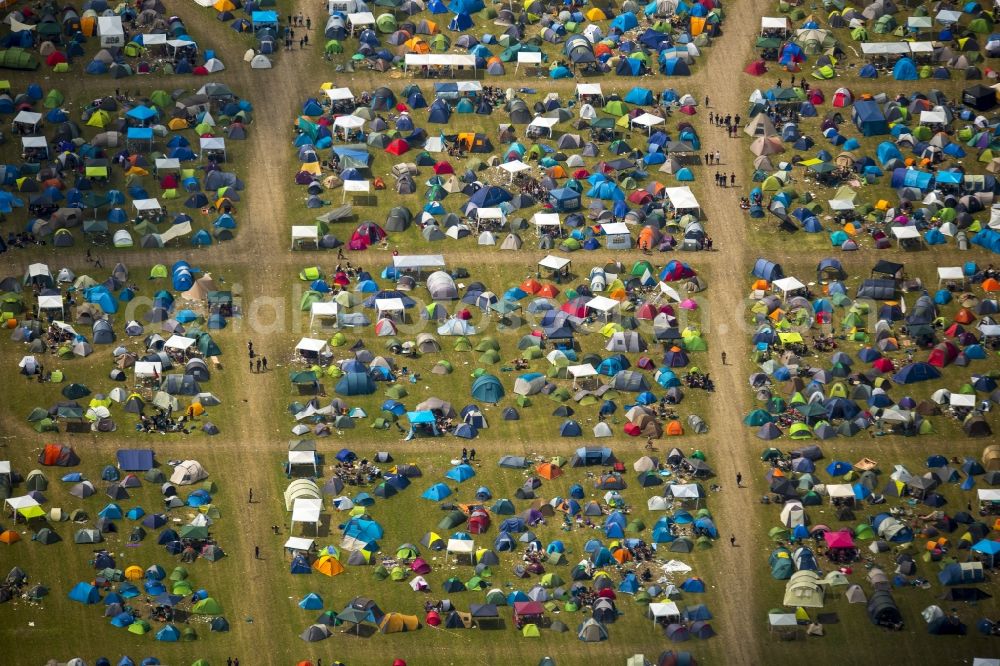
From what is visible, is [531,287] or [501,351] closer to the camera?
[501,351]

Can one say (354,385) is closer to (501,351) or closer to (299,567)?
(501,351)

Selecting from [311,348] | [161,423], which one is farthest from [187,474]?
[311,348]

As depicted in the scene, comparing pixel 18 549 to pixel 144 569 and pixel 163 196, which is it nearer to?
pixel 144 569

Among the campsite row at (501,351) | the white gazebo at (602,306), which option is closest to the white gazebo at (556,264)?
the campsite row at (501,351)

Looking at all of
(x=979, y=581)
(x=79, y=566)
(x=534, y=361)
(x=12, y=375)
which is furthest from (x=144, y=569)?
(x=979, y=581)

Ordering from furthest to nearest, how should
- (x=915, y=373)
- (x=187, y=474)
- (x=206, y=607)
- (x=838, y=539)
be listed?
(x=915, y=373) < (x=187, y=474) < (x=838, y=539) < (x=206, y=607)

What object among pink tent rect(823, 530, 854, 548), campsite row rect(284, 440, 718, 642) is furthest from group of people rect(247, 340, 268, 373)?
pink tent rect(823, 530, 854, 548)

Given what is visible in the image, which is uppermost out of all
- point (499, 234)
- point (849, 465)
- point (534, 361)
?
point (499, 234)
